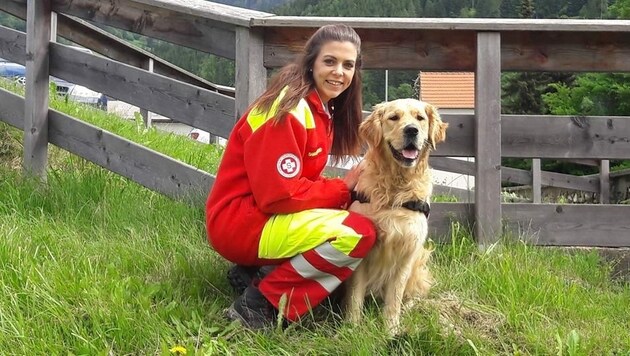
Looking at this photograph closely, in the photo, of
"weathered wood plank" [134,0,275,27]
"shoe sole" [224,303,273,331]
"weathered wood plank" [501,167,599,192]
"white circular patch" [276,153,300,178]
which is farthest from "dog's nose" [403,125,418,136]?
"weathered wood plank" [501,167,599,192]

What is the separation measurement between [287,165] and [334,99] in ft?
2.41

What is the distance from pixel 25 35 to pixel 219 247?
3191 mm

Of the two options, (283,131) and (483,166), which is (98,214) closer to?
(283,131)

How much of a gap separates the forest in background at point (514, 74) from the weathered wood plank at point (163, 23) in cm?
19

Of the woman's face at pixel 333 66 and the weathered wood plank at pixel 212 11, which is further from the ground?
the weathered wood plank at pixel 212 11

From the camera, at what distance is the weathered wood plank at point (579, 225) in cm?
405

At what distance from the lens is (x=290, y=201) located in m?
2.96

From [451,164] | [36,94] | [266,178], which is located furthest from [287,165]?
[451,164]

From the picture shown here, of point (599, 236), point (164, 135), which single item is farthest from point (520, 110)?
point (599, 236)

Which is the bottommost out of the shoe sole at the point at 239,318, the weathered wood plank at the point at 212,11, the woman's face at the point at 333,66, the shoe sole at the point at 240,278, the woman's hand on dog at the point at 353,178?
the shoe sole at the point at 239,318

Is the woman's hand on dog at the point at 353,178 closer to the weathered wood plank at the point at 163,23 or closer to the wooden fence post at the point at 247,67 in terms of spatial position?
the wooden fence post at the point at 247,67

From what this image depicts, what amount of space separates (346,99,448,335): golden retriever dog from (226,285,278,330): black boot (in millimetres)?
368

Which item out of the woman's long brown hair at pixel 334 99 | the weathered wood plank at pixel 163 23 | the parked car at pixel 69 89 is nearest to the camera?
the woman's long brown hair at pixel 334 99

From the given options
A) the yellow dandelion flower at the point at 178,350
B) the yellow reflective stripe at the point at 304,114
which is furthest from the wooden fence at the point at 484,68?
the yellow dandelion flower at the point at 178,350
